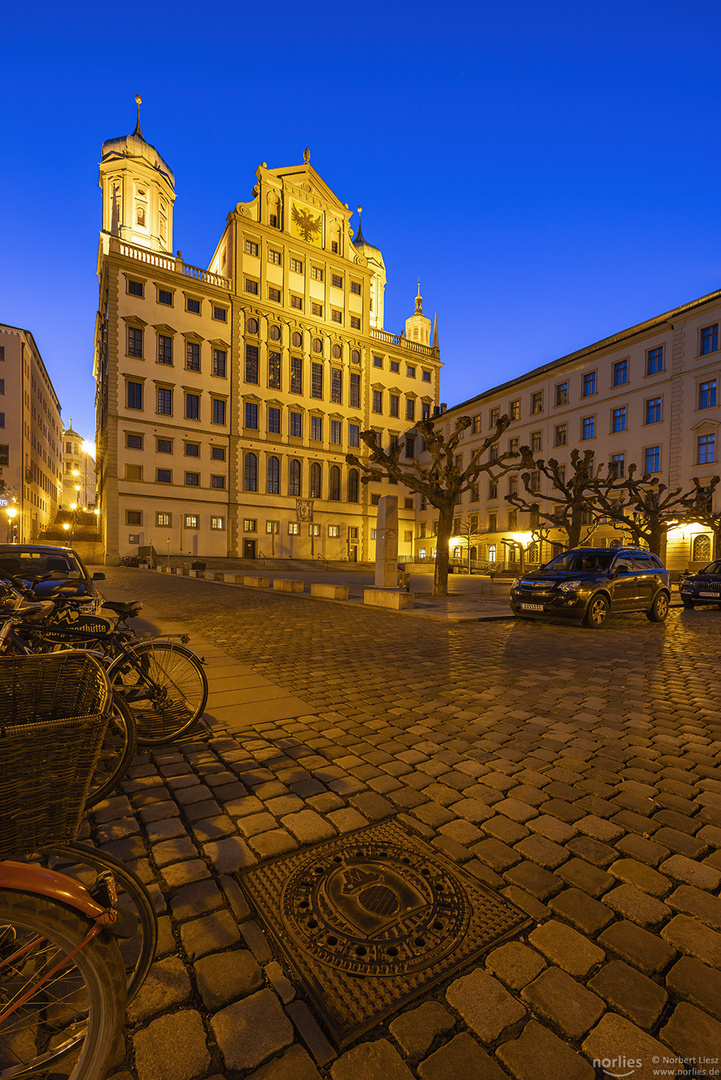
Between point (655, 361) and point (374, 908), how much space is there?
4162cm

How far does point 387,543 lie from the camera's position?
16.5 m

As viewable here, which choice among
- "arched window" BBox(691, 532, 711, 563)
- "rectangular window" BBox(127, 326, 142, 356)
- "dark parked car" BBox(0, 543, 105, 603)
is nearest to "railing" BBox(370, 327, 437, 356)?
"rectangular window" BBox(127, 326, 142, 356)

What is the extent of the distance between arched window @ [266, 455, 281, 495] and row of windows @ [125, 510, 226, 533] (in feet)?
19.5

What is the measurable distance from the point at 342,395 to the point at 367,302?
469 inches

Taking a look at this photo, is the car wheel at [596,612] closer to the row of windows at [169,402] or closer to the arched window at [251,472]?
Result: the arched window at [251,472]

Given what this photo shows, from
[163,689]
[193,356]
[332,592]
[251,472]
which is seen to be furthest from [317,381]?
[163,689]

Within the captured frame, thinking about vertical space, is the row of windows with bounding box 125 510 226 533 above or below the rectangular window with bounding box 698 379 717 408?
below

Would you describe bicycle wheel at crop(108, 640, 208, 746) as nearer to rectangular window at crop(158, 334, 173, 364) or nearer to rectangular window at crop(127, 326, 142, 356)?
rectangular window at crop(127, 326, 142, 356)

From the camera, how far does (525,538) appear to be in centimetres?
4244

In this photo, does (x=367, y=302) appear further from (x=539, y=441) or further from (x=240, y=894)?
(x=240, y=894)

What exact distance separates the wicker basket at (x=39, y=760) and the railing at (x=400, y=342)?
6337cm

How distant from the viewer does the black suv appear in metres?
11.2

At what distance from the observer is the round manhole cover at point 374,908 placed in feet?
6.47

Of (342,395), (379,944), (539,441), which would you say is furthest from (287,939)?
(342,395)
